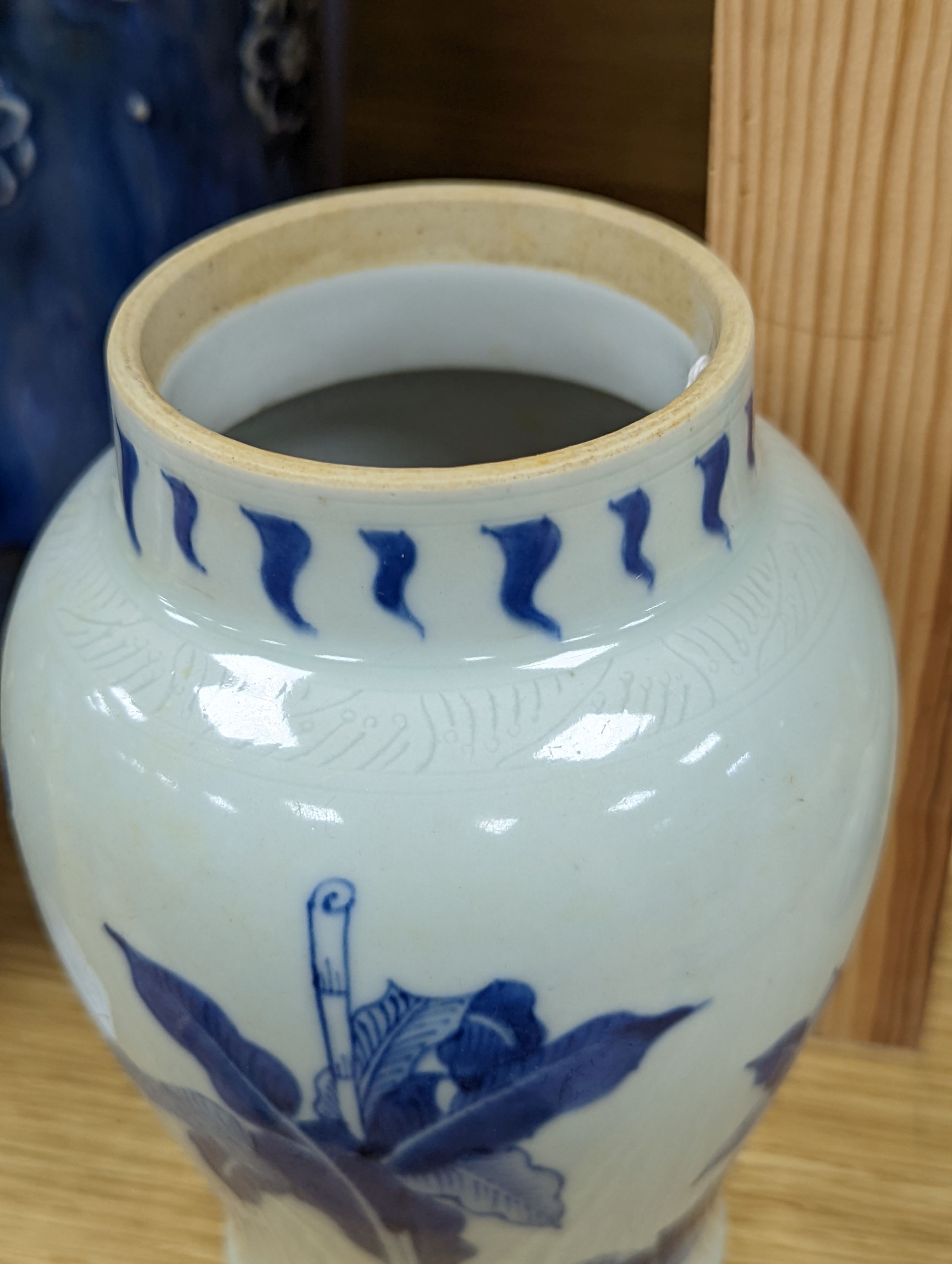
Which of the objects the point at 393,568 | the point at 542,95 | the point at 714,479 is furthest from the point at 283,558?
the point at 542,95

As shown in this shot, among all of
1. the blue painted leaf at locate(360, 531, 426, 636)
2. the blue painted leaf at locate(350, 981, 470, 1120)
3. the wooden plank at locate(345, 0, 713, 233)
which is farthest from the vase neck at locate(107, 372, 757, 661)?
the wooden plank at locate(345, 0, 713, 233)

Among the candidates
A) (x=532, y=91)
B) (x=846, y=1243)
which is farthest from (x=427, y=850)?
(x=532, y=91)

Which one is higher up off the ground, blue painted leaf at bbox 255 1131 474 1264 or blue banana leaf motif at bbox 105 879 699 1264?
blue banana leaf motif at bbox 105 879 699 1264

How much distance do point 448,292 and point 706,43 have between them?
0.85 feet

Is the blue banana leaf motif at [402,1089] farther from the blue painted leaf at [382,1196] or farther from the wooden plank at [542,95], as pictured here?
the wooden plank at [542,95]

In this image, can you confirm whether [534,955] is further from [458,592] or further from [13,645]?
[13,645]

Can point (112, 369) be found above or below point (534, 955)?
above

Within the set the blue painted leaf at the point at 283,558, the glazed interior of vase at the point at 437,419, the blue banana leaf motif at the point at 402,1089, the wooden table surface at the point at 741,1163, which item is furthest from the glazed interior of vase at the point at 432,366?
the wooden table surface at the point at 741,1163

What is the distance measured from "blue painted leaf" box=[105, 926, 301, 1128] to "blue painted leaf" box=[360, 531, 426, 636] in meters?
0.13

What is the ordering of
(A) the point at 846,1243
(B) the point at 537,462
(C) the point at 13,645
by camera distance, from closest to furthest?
1. (B) the point at 537,462
2. (C) the point at 13,645
3. (A) the point at 846,1243

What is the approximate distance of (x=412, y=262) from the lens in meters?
0.60

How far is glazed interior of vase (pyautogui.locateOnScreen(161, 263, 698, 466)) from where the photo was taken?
58 centimetres

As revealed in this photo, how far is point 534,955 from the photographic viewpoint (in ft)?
1.48

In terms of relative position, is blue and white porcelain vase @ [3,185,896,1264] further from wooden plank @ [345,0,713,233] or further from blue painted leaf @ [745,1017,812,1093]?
wooden plank @ [345,0,713,233]
